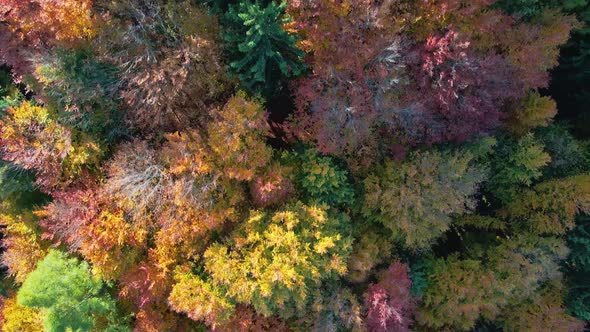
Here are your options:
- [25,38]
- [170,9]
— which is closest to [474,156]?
[170,9]

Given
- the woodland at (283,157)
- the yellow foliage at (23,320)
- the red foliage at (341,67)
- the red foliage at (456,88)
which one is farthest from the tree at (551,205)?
the yellow foliage at (23,320)

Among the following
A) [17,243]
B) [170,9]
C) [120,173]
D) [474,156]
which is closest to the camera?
[170,9]

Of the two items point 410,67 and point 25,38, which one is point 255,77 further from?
point 25,38

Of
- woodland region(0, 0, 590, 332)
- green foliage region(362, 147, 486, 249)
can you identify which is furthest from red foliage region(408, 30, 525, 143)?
green foliage region(362, 147, 486, 249)

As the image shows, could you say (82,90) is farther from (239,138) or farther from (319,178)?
(319,178)

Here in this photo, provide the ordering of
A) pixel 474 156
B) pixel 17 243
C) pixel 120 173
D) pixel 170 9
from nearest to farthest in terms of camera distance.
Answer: pixel 170 9 < pixel 120 173 < pixel 474 156 < pixel 17 243

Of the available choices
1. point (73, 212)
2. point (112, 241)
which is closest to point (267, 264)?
point (112, 241)

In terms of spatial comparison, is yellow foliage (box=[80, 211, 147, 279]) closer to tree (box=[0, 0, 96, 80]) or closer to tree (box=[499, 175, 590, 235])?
tree (box=[0, 0, 96, 80])
